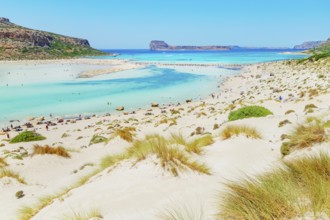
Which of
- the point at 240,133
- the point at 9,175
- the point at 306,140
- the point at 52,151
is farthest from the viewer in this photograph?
the point at 52,151

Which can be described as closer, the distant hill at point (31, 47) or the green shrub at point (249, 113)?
the green shrub at point (249, 113)

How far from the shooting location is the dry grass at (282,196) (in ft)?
9.82

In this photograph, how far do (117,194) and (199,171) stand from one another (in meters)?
1.61

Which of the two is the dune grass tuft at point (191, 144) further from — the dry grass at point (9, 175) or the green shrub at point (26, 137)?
the green shrub at point (26, 137)

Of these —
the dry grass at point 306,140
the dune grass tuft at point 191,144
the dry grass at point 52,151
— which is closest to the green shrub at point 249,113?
the dune grass tuft at point 191,144

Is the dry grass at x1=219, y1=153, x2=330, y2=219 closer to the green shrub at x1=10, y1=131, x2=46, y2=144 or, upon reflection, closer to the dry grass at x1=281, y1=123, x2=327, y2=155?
the dry grass at x1=281, y1=123, x2=327, y2=155

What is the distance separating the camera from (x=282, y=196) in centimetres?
323

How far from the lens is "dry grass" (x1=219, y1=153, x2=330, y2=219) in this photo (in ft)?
9.82

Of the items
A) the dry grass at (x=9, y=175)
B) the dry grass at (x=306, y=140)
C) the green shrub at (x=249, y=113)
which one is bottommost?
the dry grass at (x=9, y=175)

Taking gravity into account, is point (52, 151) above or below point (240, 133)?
below

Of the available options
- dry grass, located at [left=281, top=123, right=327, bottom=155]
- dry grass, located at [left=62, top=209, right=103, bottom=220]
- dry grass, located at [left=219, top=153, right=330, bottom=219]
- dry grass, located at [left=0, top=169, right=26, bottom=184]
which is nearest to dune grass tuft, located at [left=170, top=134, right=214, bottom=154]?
dry grass, located at [left=281, top=123, right=327, bottom=155]

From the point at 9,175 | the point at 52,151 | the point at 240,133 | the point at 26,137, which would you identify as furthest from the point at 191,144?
the point at 26,137

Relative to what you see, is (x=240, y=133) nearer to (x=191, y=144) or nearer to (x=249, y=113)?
(x=191, y=144)

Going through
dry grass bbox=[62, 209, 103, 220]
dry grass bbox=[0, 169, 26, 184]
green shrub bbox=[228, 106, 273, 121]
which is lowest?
dry grass bbox=[0, 169, 26, 184]
